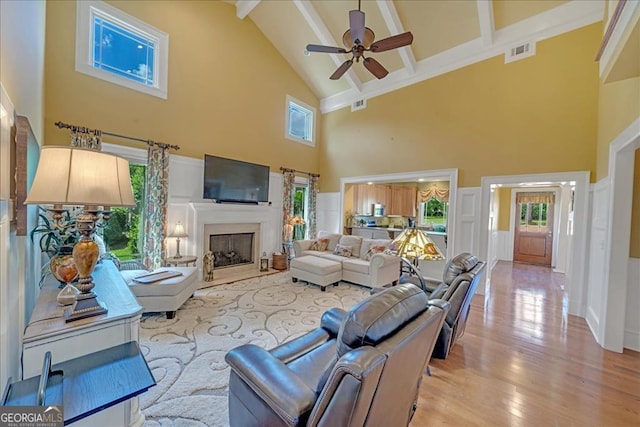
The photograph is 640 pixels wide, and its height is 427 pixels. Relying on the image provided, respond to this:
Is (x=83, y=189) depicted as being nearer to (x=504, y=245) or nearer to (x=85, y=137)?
(x=85, y=137)

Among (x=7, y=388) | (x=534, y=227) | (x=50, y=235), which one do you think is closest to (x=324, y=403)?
(x=7, y=388)

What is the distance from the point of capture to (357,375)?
852 millimetres

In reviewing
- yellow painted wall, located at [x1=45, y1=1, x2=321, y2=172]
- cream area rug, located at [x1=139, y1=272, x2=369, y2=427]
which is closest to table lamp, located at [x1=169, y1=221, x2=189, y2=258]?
cream area rug, located at [x1=139, y1=272, x2=369, y2=427]

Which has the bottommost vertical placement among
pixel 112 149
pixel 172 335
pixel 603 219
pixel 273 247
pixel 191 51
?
pixel 172 335

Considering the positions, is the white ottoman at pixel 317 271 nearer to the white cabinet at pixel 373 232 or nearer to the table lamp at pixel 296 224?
the table lamp at pixel 296 224

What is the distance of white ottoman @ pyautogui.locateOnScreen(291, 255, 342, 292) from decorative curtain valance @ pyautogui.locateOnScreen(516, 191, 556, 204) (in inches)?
260

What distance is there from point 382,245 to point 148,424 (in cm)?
419

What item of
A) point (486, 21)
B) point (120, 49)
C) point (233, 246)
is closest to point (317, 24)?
point (486, 21)

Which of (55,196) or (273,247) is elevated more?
(55,196)

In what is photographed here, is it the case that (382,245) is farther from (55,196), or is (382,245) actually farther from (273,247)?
(55,196)

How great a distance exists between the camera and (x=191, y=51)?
4.80m

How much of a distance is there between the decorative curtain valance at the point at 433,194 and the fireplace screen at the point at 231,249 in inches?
253

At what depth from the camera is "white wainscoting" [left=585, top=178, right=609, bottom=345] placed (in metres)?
3.12

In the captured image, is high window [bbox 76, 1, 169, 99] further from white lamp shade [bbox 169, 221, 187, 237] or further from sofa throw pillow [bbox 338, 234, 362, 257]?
sofa throw pillow [bbox 338, 234, 362, 257]
